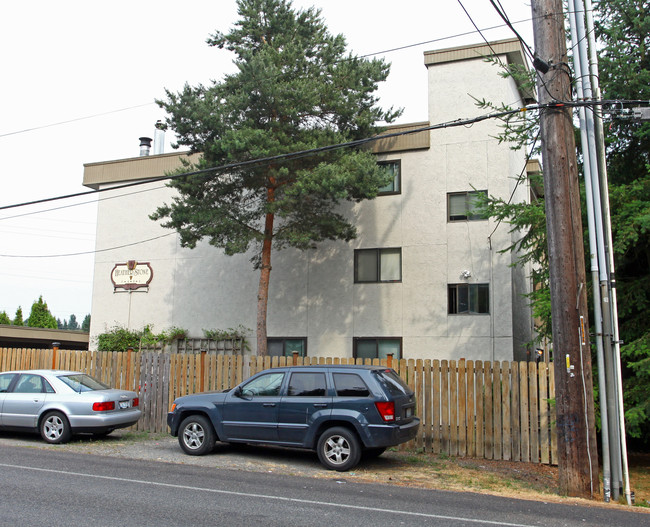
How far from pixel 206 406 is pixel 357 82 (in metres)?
11.5

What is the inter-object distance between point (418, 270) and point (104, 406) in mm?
10263

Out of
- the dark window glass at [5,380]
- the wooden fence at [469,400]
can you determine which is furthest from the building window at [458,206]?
the dark window glass at [5,380]

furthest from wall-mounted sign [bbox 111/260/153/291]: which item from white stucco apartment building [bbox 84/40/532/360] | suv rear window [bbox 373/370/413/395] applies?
suv rear window [bbox 373/370/413/395]

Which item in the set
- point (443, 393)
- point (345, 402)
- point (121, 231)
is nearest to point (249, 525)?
point (345, 402)

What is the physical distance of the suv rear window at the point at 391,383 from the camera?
412 inches

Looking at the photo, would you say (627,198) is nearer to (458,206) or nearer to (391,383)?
(391,383)

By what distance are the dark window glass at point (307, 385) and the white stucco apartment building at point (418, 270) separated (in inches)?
327

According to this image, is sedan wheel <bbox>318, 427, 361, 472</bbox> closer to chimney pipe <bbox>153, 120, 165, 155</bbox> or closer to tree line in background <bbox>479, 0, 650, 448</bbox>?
tree line in background <bbox>479, 0, 650, 448</bbox>

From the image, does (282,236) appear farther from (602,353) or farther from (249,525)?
(249,525)

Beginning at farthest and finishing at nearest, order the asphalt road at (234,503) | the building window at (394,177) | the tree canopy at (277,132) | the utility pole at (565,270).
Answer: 1. the building window at (394,177)
2. the tree canopy at (277,132)
3. the utility pole at (565,270)
4. the asphalt road at (234,503)

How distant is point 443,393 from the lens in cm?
1261

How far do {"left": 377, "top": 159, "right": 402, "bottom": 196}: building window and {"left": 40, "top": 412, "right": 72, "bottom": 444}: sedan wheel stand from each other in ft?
38.1

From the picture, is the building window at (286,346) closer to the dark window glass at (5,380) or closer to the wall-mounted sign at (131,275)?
the wall-mounted sign at (131,275)

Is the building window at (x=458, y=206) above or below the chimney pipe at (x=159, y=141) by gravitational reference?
below
